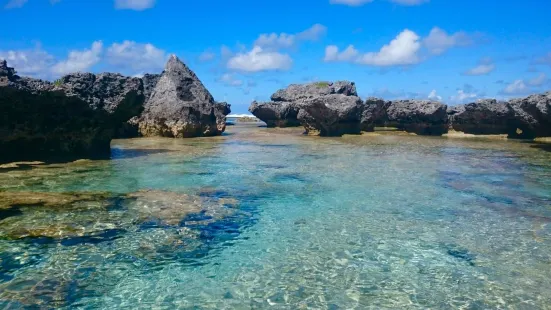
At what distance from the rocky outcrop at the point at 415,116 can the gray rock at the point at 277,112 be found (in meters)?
9.48

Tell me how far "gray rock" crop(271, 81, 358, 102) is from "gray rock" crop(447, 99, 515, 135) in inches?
542

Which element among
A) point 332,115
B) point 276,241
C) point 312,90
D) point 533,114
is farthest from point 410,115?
point 276,241

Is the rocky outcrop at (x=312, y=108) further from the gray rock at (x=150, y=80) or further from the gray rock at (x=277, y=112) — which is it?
the gray rock at (x=150, y=80)

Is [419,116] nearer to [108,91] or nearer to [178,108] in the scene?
[178,108]

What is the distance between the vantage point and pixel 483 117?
30.1 metres

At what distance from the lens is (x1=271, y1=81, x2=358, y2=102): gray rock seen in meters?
44.3

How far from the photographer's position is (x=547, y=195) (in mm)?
10500

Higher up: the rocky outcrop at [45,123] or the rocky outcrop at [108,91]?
the rocky outcrop at [108,91]

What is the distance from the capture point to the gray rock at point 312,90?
44344 mm

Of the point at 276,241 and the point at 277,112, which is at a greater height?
the point at 277,112

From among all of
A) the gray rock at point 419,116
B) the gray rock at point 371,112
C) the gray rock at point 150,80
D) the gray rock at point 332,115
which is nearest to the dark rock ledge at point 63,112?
the gray rock at point 332,115

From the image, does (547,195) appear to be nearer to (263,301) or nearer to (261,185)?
(261,185)

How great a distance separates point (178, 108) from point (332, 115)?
10.5m

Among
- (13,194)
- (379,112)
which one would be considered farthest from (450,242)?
(379,112)
